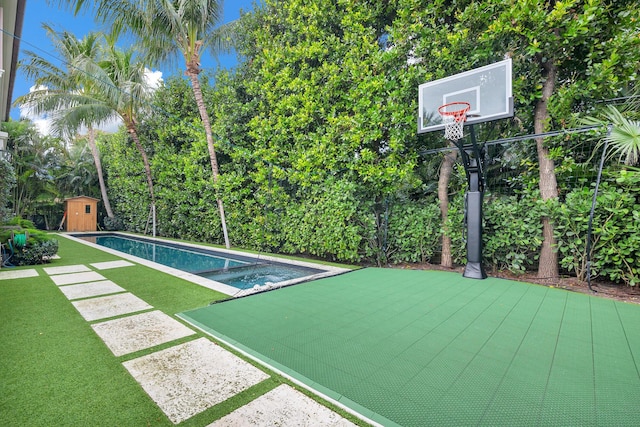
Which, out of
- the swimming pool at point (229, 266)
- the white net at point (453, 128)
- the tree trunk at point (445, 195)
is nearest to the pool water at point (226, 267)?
the swimming pool at point (229, 266)

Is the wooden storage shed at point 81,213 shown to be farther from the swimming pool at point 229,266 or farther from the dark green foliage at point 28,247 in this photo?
the dark green foliage at point 28,247

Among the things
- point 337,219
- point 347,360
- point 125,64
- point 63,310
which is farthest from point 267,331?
point 125,64

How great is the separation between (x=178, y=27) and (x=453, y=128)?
7.10m

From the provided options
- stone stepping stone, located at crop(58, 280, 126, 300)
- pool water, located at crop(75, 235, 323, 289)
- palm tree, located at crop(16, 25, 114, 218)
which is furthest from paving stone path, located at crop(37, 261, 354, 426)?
palm tree, located at crop(16, 25, 114, 218)

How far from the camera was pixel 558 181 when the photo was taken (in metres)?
4.11

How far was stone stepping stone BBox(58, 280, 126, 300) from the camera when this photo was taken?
133 inches

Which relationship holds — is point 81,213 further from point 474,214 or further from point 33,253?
point 474,214

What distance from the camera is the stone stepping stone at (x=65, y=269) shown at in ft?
15.3

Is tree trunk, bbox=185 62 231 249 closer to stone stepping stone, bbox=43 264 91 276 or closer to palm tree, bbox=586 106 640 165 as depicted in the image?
stone stepping stone, bbox=43 264 91 276

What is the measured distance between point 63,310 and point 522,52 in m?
6.54

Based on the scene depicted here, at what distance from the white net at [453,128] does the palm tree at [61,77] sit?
11.3 m

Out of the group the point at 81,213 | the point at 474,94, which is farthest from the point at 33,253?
the point at 81,213

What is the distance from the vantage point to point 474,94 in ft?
13.4

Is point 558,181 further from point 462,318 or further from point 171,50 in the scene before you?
point 171,50
